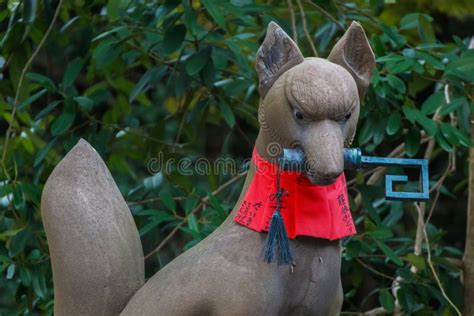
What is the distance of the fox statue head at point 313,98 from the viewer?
4.74 ft

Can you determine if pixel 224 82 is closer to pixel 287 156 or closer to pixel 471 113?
pixel 471 113

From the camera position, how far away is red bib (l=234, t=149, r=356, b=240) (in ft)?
5.01

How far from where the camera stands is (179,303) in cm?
154

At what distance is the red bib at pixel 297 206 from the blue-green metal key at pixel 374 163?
0.13 feet

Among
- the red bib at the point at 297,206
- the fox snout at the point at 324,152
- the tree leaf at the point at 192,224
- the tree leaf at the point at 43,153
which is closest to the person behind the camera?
the fox snout at the point at 324,152

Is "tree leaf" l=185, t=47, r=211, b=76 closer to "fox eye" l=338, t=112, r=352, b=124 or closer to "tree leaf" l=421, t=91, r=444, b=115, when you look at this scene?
"tree leaf" l=421, t=91, r=444, b=115

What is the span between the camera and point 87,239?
162 cm

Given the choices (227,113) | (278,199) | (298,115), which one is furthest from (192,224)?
(298,115)

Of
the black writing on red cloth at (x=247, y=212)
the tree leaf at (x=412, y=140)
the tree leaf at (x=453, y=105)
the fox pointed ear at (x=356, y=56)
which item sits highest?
the fox pointed ear at (x=356, y=56)

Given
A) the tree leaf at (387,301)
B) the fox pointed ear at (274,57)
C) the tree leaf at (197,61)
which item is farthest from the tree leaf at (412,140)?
the fox pointed ear at (274,57)

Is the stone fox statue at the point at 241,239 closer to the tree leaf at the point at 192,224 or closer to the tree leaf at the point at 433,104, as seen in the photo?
the tree leaf at the point at 192,224

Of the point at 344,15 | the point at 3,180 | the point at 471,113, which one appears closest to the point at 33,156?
the point at 3,180

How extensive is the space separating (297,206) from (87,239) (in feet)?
1.22

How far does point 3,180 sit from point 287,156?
102 cm
